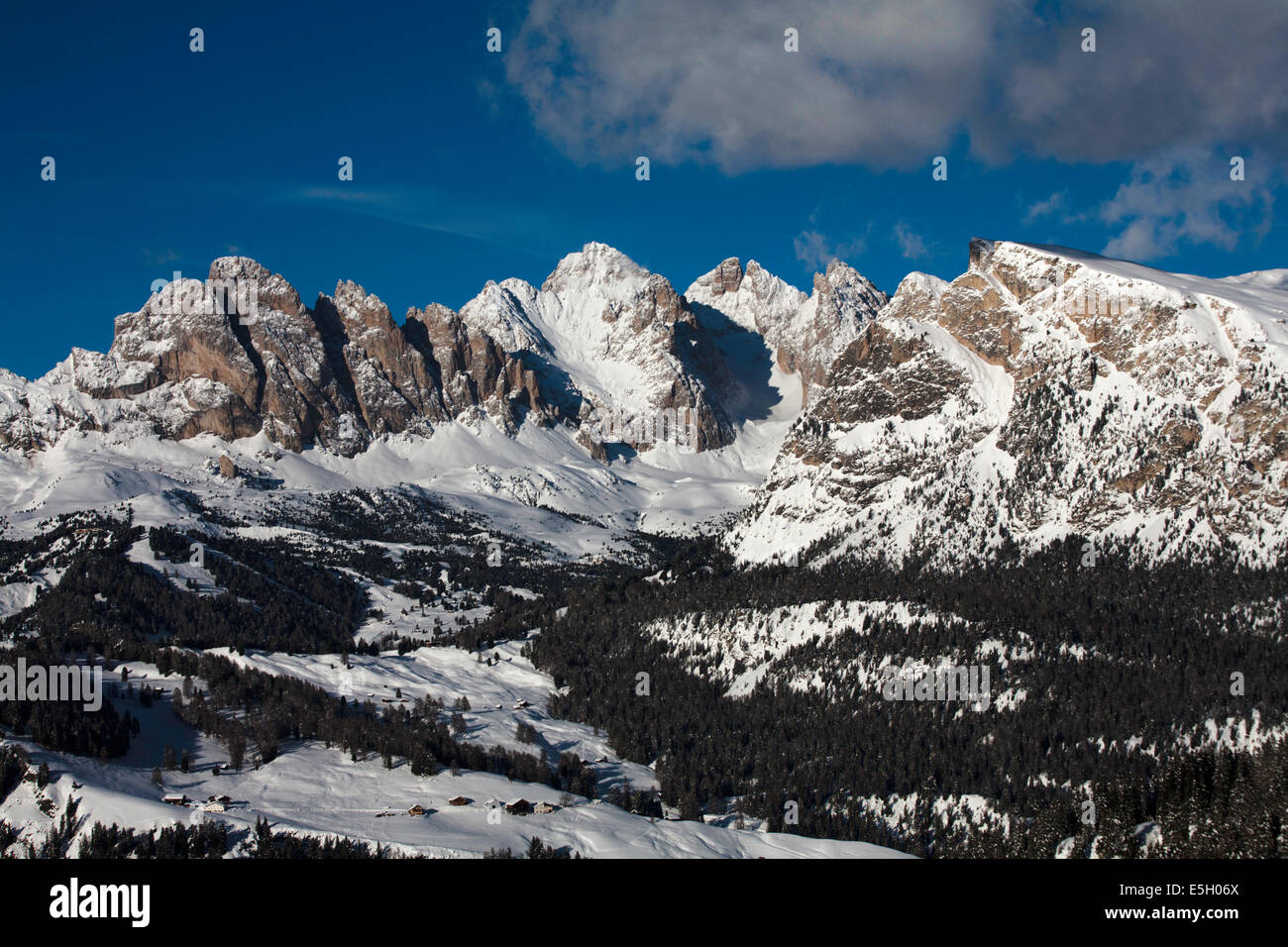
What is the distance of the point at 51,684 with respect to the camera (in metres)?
179

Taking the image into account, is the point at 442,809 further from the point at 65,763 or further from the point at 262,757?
the point at 65,763

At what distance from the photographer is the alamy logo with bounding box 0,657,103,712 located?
569 feet
